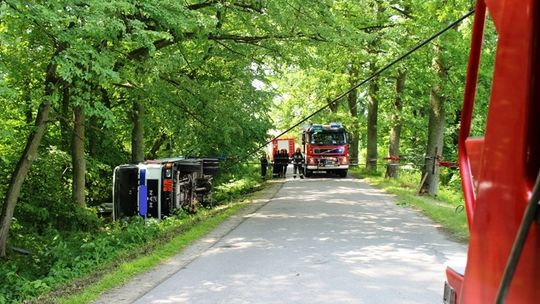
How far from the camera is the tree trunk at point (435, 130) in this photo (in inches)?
733

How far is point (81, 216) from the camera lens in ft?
51.6

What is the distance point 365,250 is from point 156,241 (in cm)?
397

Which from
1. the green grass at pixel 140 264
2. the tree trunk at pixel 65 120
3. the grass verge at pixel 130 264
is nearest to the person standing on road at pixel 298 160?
the tree trunk at pixel 65 120

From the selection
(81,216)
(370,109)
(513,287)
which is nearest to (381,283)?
(513,287)

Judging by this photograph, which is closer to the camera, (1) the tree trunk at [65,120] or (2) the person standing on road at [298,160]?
(1) the tree trunk at [65,120]

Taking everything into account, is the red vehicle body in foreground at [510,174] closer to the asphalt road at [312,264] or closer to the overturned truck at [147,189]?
the asphalt road at [312,264]

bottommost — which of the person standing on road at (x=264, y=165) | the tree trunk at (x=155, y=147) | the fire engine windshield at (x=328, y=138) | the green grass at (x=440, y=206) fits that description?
the green grass at (x=440, y=206)

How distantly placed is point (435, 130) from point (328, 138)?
38.2 feet

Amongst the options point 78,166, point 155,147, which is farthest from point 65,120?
point 155,147

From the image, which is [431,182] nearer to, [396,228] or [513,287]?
[396,228]

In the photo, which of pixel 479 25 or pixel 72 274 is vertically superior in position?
pixel 479 25

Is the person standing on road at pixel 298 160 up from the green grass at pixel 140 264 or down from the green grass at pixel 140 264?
up

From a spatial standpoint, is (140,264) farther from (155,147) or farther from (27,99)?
(155,147)

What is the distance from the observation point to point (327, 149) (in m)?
31.2
